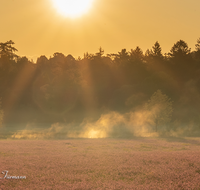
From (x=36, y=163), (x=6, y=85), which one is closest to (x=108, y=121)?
(x=6, y=85)

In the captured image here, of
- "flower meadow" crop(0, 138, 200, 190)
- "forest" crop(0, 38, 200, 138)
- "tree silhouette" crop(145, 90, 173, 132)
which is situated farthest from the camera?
"forest" crop(0, 38, 200, 138)

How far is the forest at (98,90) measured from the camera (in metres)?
92.0

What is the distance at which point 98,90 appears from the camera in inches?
4281

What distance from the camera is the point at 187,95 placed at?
9450 cm

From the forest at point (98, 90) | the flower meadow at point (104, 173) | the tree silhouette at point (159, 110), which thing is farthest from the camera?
the forest at point (98, 90)

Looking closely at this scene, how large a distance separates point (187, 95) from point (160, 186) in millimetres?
85135

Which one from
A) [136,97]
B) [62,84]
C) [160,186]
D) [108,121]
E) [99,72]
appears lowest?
[160,186]

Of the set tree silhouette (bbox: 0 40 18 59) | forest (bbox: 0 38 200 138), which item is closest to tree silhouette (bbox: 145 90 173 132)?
forest (bbox: 0 38 200 138)

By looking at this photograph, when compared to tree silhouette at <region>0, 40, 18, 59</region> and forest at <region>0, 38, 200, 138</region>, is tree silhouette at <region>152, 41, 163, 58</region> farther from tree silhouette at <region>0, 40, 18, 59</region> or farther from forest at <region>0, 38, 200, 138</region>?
tree silhouette at <region>0, 40, 18, 59</region>

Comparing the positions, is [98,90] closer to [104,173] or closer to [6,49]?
[6,49]

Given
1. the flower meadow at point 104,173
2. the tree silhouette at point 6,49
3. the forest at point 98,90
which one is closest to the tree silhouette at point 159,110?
the forest at point 98,90

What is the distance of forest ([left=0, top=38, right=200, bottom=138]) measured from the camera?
3622 inches

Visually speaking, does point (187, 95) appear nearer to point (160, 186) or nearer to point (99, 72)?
point (99, 72)

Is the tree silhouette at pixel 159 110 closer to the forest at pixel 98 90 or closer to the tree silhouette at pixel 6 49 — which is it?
the forest at pixel 98 90
